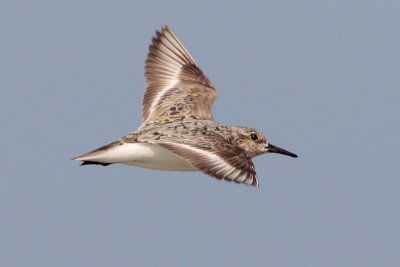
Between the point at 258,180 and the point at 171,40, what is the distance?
810 cm

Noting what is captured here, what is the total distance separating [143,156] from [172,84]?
4.84 metres

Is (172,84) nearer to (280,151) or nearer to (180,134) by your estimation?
(280,151)

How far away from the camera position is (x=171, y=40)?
2311cm

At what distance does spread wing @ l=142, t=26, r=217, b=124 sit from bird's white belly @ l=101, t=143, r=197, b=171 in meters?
2.57

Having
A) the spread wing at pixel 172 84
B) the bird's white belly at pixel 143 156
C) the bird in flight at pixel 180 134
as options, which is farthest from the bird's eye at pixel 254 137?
the bird's white belly at pixel 143 156

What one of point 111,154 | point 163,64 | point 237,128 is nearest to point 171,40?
point 163,64

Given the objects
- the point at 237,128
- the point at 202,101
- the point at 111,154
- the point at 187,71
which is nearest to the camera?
the point at 111,154

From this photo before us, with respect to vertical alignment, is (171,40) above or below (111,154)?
above

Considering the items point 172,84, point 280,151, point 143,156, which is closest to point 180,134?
point 143,156

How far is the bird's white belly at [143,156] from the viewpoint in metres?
17.7

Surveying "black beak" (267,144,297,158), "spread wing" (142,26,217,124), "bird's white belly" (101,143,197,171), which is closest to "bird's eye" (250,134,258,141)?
"black beak" (267,144,297,158)

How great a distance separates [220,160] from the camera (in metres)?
16.4

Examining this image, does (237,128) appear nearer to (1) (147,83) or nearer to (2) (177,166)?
(2) (177,166)

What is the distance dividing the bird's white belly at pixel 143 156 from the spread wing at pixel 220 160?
1.66 feet
